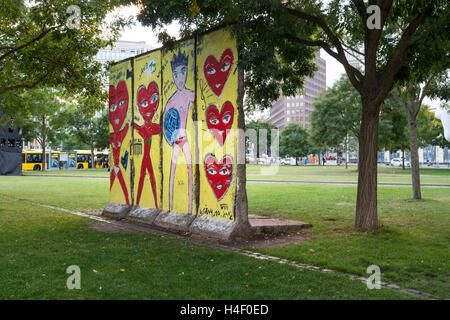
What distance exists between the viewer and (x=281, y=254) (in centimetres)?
718

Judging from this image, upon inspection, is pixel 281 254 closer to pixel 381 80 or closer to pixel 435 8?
pixel 381 80

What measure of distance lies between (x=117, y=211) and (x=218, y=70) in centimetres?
596

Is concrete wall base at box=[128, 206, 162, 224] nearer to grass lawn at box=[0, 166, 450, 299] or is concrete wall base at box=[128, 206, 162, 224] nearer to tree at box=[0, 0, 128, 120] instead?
grass lawn at box=[0, 166, 450, 299]

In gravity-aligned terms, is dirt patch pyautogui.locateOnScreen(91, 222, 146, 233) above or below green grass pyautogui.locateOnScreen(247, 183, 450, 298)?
below

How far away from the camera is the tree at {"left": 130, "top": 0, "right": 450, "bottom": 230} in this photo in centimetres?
816

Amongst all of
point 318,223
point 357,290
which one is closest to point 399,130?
point 318,223

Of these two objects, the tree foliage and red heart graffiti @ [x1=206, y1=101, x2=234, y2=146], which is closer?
red heart graffiti @ [x1=206, y1=101, x2=234, y2=146]

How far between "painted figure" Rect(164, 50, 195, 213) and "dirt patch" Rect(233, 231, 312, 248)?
2.35 meters

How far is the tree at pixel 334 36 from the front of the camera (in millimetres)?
8156

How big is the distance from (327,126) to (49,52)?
31.6 m

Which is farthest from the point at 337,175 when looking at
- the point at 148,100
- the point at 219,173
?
the point at 219,173

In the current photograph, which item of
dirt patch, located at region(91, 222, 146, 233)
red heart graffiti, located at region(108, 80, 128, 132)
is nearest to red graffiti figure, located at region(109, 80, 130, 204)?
red heart graffiti, located at region(108, 80, 128, 132)

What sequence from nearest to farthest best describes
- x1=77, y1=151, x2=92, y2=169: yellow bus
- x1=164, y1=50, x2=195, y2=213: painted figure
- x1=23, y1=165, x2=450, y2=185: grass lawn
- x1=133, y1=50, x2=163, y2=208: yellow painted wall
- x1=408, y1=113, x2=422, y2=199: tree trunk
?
x1=164, y1=50, x2=195, y2=213: painted figure
x1=133, y1=50, x2=163, y2=208: yellow painted wall
x1=408, y1=113, x2=422, y2=199: tree trunk
x1=23, y1=165, x2=450, y2=185: grass lawn
x1=77, y1=151, x2=92, y2=169: yellow bus
